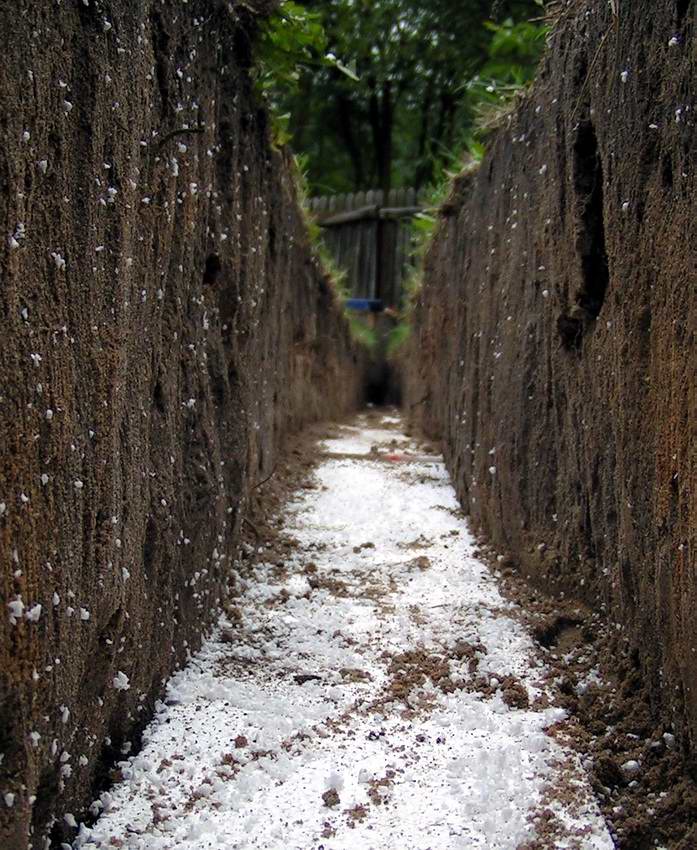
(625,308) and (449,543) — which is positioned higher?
(625,308)

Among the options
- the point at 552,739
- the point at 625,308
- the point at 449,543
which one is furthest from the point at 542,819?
the point at 449,543

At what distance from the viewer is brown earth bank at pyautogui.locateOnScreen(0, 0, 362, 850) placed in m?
1.26

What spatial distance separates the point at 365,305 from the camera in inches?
427

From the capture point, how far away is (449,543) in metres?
3.10

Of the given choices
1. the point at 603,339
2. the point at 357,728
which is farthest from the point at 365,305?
the point at 357,728

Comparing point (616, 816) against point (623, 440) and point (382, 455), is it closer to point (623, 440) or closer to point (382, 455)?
point (623, 440)

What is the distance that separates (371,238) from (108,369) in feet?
33.8

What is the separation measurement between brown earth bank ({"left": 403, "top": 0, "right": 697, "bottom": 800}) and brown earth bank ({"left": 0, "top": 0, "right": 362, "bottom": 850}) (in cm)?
107

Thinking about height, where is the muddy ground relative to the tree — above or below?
below

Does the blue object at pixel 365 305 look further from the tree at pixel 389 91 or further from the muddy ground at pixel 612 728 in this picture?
the muddy ground at pixel 612 728

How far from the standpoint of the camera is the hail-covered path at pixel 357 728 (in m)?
1.46

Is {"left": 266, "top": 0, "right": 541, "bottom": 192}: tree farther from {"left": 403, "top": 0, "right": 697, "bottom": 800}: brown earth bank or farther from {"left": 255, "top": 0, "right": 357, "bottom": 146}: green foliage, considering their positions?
{"left": 403, "top": 0, "right": 697, "bottom": 800}: brown earth bank

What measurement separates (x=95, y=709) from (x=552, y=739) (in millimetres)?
1038

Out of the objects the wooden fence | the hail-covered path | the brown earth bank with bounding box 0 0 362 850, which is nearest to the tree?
the wooden fence
